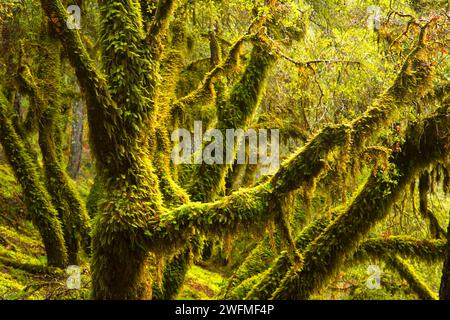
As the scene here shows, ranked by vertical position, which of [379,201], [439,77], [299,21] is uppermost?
[299,21]

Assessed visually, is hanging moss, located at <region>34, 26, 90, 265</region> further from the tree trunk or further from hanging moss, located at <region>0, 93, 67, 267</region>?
the tree trunk

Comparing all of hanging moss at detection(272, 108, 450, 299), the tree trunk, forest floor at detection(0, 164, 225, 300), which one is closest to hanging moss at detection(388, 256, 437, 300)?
hanging moss at detection(272, 108, 450, 299)

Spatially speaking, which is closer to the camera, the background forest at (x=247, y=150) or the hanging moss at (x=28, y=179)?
the background forest at (x=247, y=150)

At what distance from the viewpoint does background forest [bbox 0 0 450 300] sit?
18.7 ft

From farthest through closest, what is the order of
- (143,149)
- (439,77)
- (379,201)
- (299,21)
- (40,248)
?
(40,248) → (299,21) → (439,77) → (379,201) → (143,149)

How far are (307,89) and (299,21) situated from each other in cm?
132

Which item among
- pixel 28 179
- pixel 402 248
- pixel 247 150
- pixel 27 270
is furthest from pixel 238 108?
pixel 27 270

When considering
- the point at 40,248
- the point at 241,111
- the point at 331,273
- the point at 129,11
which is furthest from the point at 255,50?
the point at 40,248

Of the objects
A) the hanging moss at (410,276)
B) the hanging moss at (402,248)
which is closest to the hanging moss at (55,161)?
the hanging moss at (402,248)

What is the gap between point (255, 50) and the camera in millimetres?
7996

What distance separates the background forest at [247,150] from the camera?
5711 millimetres

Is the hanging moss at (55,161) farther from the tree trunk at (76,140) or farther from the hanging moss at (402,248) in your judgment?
the tree trunk at (76,140)
